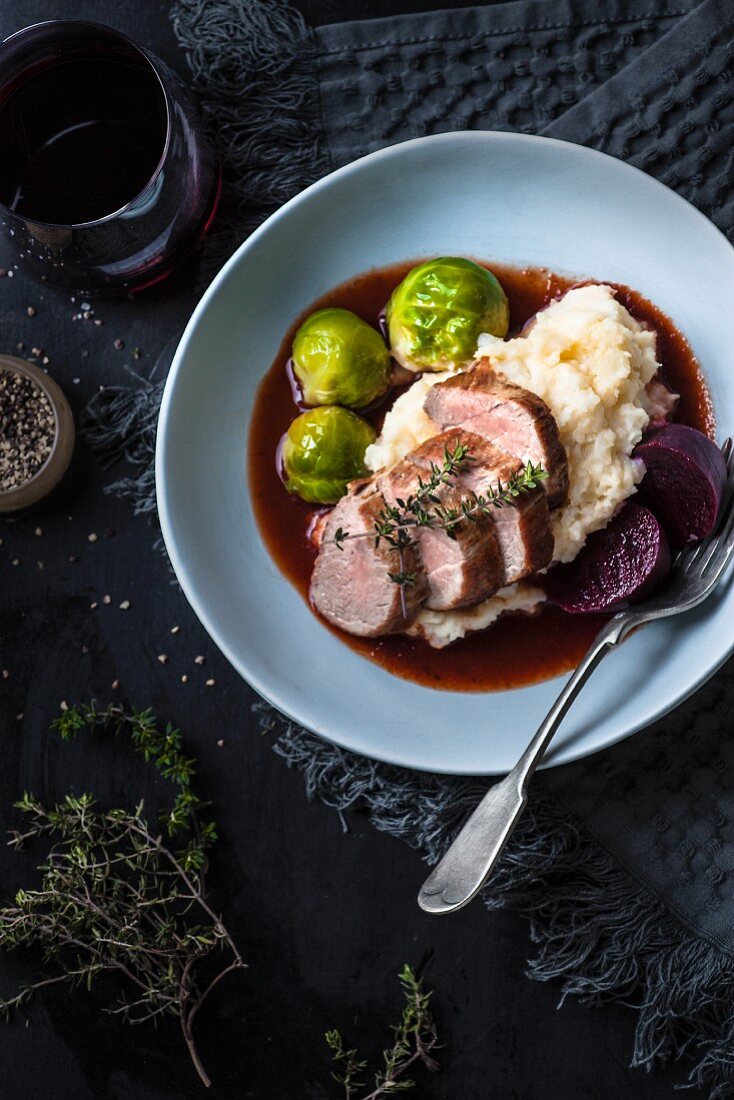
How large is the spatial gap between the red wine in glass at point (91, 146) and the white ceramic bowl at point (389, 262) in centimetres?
35

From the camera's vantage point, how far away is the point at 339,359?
3.32m

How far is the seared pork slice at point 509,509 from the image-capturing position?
2.94 m

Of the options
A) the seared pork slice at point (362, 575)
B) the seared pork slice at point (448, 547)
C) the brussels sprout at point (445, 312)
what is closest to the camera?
the seared pork slice at point (448, 547)

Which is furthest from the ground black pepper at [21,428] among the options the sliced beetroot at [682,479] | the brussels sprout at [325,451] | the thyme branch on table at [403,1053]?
the thyme branch on table at [403,1053]

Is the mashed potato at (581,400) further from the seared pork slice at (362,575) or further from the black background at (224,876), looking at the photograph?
the black background at (224,876)

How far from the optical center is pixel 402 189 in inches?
135

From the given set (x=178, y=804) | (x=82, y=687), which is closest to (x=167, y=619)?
(x=82, y=687)

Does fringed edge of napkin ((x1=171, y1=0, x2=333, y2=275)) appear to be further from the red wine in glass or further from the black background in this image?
the red wine in glass

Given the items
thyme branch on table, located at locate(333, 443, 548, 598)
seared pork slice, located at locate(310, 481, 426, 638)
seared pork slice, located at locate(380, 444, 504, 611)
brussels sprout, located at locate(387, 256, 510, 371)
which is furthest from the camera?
brussels sprout, located at locate(387, 256, 510, 371)

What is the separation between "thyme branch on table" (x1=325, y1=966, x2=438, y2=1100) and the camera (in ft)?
11.4

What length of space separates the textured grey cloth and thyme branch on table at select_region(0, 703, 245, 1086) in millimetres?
511

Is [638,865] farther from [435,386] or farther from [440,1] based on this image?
[440,1]

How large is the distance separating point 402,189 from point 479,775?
86.4 inches

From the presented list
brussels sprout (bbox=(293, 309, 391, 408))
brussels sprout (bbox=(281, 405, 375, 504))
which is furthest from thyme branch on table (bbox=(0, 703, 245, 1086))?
brussels sprout (bbox=(293, 309, 391, 408))
